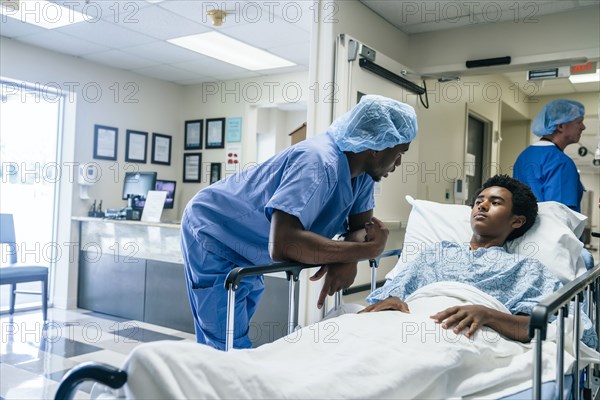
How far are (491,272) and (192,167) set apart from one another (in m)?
4.32

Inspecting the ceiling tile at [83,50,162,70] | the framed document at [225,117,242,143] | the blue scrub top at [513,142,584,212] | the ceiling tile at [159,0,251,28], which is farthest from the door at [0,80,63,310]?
the blue scrub top at [513,142,584,212]

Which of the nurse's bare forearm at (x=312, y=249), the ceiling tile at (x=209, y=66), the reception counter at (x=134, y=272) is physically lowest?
the reception counter at (x=134, y=272)

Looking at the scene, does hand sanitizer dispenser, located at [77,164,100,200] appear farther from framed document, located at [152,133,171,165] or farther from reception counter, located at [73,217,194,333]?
framed document, located at [152,133,171,165]

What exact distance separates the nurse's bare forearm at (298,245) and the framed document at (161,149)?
4.24 m

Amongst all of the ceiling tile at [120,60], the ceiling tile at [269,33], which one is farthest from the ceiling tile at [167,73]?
the ceiling tile at [269,33]

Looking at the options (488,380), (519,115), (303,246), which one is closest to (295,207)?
(303,246)

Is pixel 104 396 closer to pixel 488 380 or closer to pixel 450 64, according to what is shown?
pixel 488 380

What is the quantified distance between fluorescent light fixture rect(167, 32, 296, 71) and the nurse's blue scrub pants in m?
2.72

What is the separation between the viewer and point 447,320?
149 centimetres

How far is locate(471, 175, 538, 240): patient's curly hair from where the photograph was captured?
2.06 metres

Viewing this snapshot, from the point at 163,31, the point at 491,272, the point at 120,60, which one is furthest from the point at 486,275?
the point at 120,60

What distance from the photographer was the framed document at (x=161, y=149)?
5.47 meters

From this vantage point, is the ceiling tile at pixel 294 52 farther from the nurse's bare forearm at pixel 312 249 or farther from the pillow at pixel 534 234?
the nurse's bare forearm at pixel 312 249

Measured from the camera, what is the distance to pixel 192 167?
568cm
